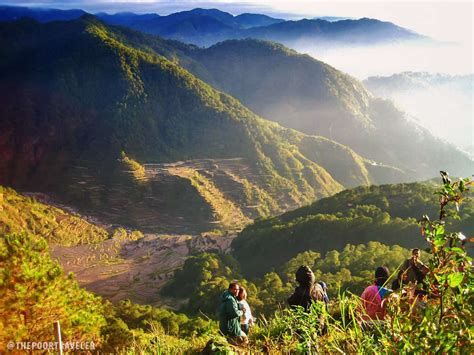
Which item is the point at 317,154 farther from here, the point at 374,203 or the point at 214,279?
the point at 214,279

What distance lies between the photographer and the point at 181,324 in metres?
37.3

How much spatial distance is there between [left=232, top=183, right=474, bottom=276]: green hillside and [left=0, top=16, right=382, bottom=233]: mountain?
147 ft

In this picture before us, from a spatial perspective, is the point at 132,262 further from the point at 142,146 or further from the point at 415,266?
the point at 415,266

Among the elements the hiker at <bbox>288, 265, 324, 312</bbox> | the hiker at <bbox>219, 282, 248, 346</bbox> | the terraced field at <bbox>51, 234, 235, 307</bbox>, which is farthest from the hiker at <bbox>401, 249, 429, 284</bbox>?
the terraced field at <bbox>51, 234, 235, 307</bbox>

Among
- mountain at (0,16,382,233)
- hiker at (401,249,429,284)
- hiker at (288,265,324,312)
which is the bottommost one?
mountain at (0,16,382,233)

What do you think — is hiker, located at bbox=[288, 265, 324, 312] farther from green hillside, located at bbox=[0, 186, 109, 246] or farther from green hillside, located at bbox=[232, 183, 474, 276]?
green hillside, located at bbox=[0, 186, 109, 246]

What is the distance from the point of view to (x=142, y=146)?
14438cm

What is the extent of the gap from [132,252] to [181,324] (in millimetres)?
64420

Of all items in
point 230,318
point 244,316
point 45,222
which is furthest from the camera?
point 45,222

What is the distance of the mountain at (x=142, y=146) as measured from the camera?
414 ft

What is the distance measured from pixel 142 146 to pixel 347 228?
93138mm

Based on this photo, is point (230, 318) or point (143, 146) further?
point (143, 146)

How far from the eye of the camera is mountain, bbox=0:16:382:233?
414 ft

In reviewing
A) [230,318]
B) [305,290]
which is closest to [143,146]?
[230,318]
